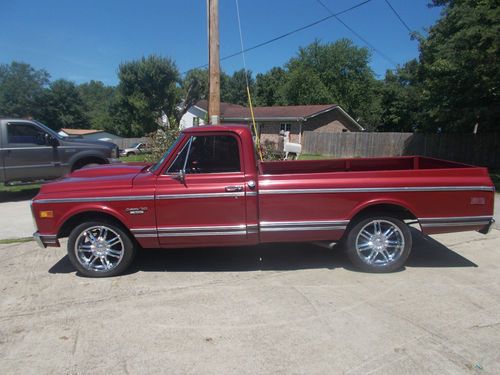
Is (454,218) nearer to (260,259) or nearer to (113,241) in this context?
(260,259)

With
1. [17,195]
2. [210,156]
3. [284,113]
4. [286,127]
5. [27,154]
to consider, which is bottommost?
[17,195]

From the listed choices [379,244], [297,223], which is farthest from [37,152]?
[379,244]

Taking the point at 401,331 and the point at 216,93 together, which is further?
the point at 216,93

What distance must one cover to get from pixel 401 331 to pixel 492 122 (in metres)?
19.9

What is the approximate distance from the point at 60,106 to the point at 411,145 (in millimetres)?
64786

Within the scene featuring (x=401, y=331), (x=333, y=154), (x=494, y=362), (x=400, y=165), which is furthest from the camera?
(x=333, y=154)

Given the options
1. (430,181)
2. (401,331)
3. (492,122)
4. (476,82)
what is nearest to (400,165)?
(430,181)

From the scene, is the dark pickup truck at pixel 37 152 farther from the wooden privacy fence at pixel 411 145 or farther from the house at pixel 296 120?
the house at pixel 296 120

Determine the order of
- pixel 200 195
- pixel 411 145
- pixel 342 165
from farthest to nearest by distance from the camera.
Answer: pixel 411 145 → pixel 342 165 → pixel 200 195

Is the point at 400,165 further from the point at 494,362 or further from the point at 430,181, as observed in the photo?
the point at 494,362

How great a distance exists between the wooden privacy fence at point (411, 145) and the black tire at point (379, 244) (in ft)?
59.6

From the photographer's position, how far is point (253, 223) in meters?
4.82

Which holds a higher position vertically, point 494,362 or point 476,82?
point 476,82

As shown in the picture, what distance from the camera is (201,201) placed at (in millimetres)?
4754
